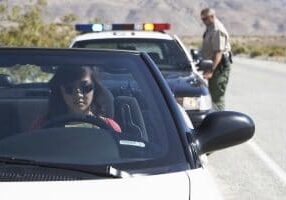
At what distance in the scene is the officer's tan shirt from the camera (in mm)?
11484

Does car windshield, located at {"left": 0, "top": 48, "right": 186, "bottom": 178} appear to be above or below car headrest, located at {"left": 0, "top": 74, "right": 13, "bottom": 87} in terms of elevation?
above

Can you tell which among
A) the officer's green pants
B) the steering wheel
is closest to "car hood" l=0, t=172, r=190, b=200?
the steering wheel

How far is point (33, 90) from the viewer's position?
4965 mm

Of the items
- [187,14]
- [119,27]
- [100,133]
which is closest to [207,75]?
[119,27]

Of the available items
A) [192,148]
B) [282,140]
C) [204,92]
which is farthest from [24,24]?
[192,148]

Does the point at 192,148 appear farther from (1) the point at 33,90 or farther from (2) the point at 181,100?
(2) the point at 181,100

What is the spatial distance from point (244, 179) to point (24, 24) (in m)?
14.3

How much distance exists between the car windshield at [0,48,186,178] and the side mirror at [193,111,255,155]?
0.20 meters

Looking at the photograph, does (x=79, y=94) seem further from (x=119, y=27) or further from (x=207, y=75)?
(x=119, y=27)

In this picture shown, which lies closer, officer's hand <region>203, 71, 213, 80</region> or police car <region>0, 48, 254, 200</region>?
police car <region>0, 48, 254, 200</region>

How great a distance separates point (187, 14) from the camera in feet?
560

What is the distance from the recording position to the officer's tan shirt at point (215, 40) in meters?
11.5

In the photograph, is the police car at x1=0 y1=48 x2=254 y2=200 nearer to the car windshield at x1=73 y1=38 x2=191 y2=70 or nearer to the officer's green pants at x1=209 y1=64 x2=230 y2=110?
A: the car windshield at x1=73 y1=38 x2=191 y2=70

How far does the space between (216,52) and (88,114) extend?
24.8 feet
